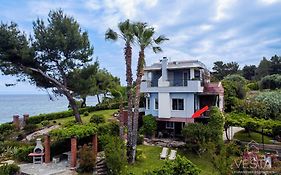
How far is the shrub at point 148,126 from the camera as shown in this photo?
2747 centimetres

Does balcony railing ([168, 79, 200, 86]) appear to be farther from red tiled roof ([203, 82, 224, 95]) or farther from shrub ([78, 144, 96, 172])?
shrub ([78, 144, 96, 172])

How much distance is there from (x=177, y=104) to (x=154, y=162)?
907 centimetres

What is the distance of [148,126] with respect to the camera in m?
27.5

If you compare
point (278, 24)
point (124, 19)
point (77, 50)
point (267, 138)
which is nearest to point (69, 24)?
point (77, 50)

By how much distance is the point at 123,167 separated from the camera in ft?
52.9

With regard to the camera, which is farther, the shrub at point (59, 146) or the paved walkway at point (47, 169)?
the shrub at point (59, 146)

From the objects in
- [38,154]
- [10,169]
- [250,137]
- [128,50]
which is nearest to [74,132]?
[38,154]

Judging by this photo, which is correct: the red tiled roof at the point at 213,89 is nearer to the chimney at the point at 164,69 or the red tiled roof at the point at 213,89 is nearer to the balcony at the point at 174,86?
the balcony at the point at 174,86

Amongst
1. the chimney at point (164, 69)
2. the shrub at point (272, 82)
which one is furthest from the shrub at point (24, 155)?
the shrub at point (272, 82)

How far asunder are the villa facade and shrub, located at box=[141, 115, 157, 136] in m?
1.21

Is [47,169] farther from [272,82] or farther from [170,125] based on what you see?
[272,82]

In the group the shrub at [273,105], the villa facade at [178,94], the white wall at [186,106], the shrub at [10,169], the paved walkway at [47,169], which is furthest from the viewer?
the shrub at [273,105]

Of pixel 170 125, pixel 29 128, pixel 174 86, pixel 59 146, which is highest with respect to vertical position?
pixel 174 86

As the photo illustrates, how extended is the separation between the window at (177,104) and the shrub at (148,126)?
2.76 m
